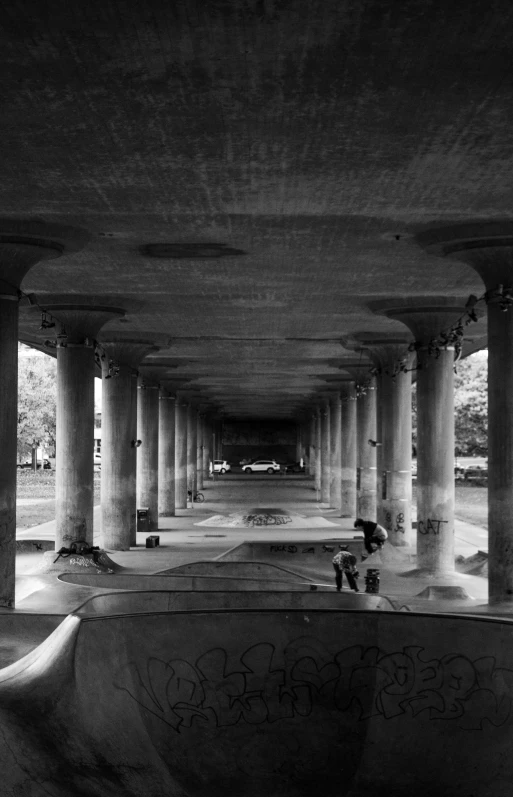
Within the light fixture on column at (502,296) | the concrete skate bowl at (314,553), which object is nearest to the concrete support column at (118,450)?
the concrete skate bowl at (314,553)

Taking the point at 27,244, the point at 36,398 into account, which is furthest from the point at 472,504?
the point at 27,244

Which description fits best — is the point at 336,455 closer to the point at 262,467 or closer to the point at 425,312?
the point at 425,312

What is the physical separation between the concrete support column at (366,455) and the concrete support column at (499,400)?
75.3 ft

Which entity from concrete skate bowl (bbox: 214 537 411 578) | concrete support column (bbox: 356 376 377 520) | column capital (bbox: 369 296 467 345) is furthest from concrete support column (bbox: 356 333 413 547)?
concrete support column (bbox: 356 376 377 520)

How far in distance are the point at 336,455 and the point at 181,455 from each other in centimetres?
936

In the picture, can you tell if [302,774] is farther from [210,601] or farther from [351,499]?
[351,499]

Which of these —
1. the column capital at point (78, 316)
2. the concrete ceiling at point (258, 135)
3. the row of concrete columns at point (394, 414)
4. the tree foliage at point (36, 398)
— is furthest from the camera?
the tree foliage at point (36, 398)

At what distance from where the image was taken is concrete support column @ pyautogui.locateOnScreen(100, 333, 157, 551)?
121 ft

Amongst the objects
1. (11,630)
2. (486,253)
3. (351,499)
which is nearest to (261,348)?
(351,499)

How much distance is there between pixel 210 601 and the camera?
16203 millimetres

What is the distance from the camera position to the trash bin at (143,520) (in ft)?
146

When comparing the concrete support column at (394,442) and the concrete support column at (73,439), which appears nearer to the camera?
the concrete support column at (73,439)

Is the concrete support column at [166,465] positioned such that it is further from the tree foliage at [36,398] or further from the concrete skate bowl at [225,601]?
the concrete skate bowl at [225,601]

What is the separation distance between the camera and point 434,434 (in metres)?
29.5
